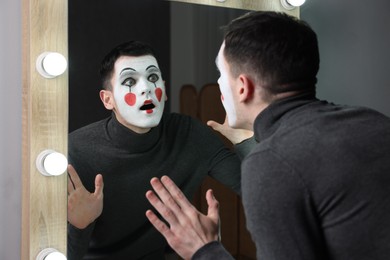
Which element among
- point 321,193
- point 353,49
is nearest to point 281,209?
point 321,193

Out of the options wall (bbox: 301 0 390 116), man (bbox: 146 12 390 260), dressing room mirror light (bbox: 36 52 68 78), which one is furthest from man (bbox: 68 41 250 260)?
wall (bbox: 301 0 390 116)

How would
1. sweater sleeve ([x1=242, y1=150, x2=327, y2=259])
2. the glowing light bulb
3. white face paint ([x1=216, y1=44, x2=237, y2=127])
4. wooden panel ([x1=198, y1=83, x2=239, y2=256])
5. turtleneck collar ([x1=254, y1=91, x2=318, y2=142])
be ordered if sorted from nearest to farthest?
sweater sleeve ([x1=242, y1=150, x2=327, y2=259]) < turtleneck collar ([x1=254, y1=91, x2=318, y2=142]) < white face paint ([x1=216, y1=44, x2=237, y2=127]) < wooden panel ([x1=198, y1=83, x2=239, y2=256]) < the glowing light bulb

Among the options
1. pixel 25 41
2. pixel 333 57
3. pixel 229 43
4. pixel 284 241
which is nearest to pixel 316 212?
pixel 284 241

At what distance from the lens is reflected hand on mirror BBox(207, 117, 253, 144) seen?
1340 mm

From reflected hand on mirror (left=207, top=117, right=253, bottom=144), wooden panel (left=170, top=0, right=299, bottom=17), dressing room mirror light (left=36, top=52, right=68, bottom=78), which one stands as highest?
wooden panel (left=170, top=0, right=299, bottom=17)

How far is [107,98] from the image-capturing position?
3.88 feet

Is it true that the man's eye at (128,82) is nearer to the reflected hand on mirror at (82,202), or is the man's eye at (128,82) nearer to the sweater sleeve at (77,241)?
the reflected hand on mirror at (82,202)

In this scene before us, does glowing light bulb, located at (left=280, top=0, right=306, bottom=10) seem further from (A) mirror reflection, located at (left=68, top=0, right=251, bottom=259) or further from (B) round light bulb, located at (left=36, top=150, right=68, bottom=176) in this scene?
(B) round light bulb, located at (left=36, top=150, right=68, bottom=176)

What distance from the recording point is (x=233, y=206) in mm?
1377

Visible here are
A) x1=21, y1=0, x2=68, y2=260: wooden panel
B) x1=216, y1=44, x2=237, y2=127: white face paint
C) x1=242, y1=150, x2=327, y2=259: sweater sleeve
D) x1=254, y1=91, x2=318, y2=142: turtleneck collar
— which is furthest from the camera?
x1=21, y1=0, x2=68, y2=260: wooden panel

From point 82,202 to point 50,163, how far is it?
0.39 feet

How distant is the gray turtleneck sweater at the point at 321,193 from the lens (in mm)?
718

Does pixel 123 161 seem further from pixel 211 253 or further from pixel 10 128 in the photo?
pixel 211 253

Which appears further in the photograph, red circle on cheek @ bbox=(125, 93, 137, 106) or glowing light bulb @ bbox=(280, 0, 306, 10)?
glowing light bulb @ bbox=(280, 0, 306, 10)
